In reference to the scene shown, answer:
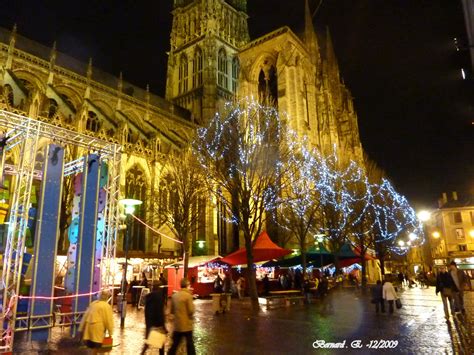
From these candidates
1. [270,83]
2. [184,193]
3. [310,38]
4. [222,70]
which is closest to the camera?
[184,193]

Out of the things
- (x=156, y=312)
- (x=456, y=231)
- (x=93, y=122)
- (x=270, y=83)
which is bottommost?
(x=156, y=312)

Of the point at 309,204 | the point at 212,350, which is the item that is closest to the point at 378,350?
the point at 212,350

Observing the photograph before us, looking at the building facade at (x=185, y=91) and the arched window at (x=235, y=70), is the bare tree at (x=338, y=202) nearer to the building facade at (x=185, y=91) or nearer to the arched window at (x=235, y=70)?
the building facade at (x=185, y=91)

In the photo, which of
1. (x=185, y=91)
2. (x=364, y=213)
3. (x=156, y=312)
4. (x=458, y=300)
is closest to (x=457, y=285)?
(x=458, y=300)

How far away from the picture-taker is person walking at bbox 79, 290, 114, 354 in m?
5.70

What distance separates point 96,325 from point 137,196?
85.0 feet

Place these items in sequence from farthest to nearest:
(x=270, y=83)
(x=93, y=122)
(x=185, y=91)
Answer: (x=185, y=91) < (x=270, y=83) < (x=93, y=122)

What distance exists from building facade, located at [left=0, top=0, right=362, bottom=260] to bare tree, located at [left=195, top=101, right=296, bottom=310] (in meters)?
4.07

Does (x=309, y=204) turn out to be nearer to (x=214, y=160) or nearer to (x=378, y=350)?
(x=214, y=160)

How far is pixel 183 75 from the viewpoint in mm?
57062

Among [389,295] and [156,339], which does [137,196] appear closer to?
[389,295]

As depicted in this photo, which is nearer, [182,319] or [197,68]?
[182,319]

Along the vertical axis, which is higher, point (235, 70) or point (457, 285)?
point (235, 70)

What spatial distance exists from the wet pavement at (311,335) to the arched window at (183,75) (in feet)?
155
